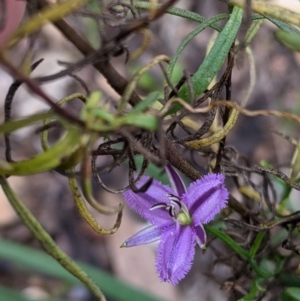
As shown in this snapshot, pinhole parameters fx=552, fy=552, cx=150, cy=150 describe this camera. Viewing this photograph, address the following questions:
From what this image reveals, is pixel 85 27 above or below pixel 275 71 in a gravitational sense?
above

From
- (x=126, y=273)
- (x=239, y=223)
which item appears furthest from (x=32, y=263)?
(x=239, y=223)

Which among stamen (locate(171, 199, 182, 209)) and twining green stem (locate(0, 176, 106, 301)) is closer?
twining green stem (locate(0, 176, 106, 301))

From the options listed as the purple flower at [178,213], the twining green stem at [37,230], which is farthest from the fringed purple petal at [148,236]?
the twining green stem at [37,230]

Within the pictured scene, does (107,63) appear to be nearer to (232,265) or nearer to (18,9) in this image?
(18,9)

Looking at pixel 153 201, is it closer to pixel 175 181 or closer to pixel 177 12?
pixel 175 181

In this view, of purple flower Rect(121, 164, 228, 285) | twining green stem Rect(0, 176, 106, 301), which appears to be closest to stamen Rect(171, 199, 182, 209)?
purple flower Rect(121, 164, 228, 285)

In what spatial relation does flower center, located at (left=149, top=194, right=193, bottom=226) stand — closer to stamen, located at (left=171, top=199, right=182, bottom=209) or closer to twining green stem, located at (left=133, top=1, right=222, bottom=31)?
stamen, located at (left=171, top=199, right=182, bottom=209)

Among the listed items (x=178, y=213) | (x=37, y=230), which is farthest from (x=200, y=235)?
(x=37, y=230)

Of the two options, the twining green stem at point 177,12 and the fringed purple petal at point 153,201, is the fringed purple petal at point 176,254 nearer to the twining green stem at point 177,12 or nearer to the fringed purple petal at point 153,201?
the fringed purple petal at point 153,201
